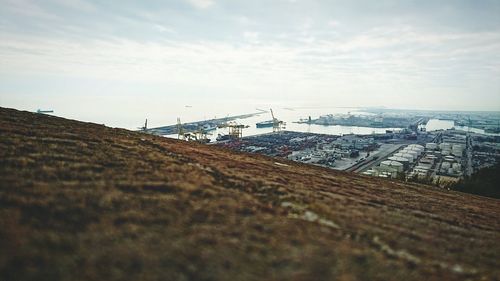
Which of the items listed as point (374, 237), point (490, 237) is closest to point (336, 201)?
point (374, 237)

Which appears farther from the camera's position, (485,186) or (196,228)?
(485,186)

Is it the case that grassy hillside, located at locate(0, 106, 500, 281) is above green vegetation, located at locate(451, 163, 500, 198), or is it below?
above

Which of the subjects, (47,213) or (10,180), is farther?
(10,180)

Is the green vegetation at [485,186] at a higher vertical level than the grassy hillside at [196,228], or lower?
lower

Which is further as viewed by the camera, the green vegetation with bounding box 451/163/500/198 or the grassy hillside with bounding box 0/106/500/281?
the green vegetation with bounding box 451/163/500/198

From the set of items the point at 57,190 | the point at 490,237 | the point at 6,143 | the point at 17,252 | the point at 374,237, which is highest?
the point at 6,143

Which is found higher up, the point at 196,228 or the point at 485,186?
the point at 196,228

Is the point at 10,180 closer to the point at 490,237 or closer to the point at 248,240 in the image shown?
the point at 248,240

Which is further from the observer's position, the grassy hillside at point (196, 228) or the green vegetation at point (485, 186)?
the green vegetation at point (485, 186)
